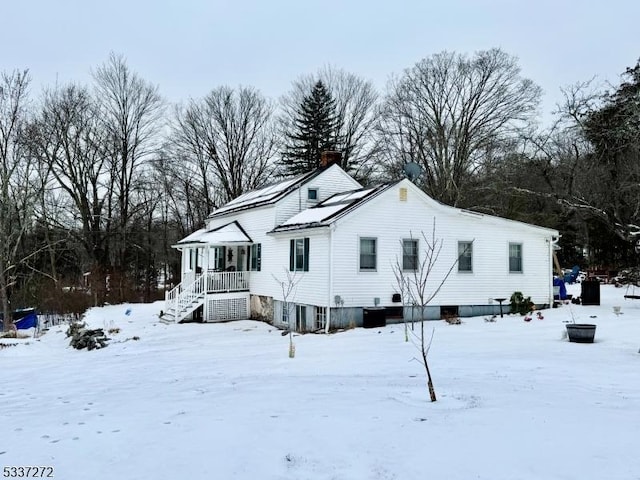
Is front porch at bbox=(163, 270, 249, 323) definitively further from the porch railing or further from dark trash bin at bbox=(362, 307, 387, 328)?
dark trash bin at bbox=(362, 307, 387, 328)

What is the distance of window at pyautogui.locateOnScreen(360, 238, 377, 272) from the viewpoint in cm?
1762

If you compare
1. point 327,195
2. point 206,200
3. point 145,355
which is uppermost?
point 206,200

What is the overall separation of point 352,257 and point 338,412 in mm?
10545

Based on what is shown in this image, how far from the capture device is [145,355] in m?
14.1

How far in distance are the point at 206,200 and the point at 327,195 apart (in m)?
20.4

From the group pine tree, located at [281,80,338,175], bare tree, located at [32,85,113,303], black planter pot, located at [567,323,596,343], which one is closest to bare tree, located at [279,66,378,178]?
pine tree, located at [281,80,338,175]

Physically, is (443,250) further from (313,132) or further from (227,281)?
(313,132)

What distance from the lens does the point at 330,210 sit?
18656 millimetres

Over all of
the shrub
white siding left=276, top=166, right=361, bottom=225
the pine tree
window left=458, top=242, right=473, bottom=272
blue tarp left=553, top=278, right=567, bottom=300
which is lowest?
the shrub

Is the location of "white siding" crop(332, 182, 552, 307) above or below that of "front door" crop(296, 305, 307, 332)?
above

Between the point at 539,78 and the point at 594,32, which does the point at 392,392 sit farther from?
the point at 539,78

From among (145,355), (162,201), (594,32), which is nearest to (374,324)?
(145,355)

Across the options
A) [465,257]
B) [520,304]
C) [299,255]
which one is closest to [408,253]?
[465,257]

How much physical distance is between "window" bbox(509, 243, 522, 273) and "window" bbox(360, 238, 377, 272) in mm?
5826
